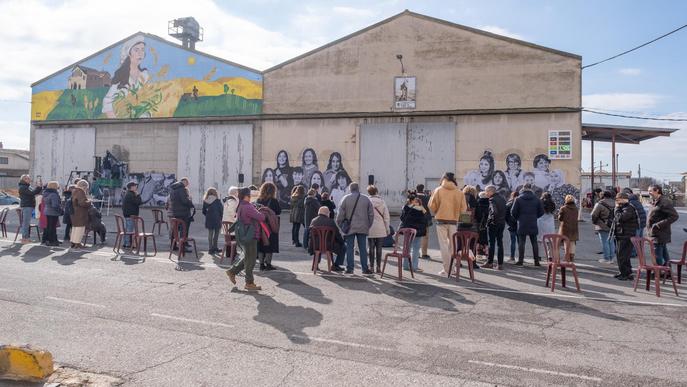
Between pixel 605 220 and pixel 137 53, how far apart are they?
2618cm

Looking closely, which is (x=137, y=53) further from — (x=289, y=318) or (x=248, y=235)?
(x=289, y=318)

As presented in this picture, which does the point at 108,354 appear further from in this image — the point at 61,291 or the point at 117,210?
the point at 117,210

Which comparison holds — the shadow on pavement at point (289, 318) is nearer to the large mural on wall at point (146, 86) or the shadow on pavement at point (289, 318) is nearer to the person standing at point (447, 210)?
the person standing at point (447, 210)

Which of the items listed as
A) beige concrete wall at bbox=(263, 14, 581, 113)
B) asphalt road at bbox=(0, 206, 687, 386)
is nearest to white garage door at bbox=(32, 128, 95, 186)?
beige concrete wall at bbox=(263, 14, 581, 113)

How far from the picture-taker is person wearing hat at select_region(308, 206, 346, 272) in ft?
32.6

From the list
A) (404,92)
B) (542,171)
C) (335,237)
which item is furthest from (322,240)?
(404,92)

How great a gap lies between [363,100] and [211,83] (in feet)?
27.8

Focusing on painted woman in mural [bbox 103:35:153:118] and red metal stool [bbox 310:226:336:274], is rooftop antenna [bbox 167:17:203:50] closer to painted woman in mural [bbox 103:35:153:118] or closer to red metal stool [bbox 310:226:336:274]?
painted woman in mural [bbox 103:35:153:118]

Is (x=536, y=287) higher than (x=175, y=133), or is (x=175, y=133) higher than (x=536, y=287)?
(x=175, y=133)

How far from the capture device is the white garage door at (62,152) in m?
30.1

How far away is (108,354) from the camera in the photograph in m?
5.21

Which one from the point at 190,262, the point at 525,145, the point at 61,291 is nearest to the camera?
the point at 61,291

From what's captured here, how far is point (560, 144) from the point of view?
2277cm

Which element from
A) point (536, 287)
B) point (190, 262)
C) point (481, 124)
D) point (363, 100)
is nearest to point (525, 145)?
point (481, 124)
